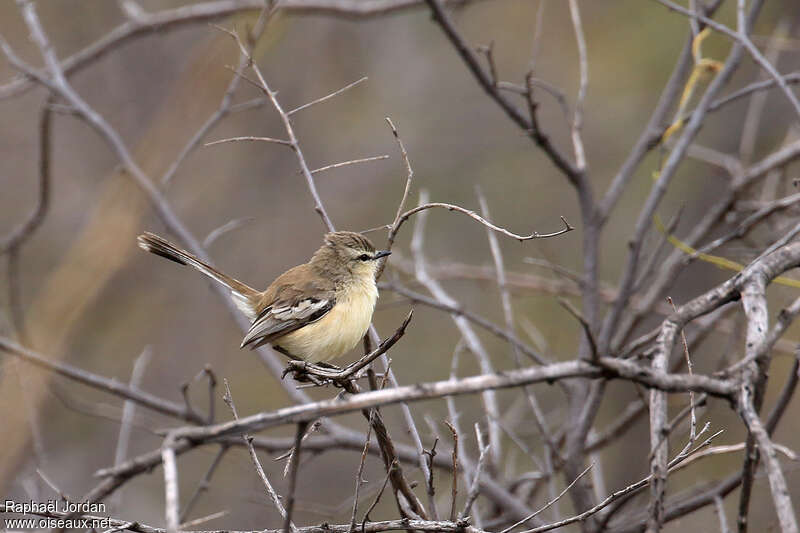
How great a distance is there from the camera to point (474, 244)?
10.4m

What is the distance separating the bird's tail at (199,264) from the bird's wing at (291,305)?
0.20m

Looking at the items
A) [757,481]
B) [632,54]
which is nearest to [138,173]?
[757,481]

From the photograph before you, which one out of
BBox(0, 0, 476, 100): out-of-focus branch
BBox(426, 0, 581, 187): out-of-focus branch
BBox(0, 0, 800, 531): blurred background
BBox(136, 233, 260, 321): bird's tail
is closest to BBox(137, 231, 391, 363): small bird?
BBox(136, 233, 260, 321): bird's tail

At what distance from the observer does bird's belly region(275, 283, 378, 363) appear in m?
3.88

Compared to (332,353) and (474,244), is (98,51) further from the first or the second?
(474,244)

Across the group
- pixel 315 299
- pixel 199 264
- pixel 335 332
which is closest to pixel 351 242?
pixel 315 299

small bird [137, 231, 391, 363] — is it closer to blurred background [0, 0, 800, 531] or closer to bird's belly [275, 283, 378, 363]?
bird's belly [275, 283, 378, 363]

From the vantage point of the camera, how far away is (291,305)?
4.24m

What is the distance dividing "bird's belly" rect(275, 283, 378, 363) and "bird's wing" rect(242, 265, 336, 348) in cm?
6

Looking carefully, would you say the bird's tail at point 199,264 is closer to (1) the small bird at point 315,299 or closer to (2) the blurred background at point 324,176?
(1) the small bird at point 315,299

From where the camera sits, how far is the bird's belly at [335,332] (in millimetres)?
3881

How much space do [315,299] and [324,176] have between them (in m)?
6.18

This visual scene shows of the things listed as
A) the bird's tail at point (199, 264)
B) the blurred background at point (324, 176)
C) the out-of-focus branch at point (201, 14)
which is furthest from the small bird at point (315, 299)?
the blurred background at point (324, 176)

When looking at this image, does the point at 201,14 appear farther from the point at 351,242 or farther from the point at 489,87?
the point at 489,87
